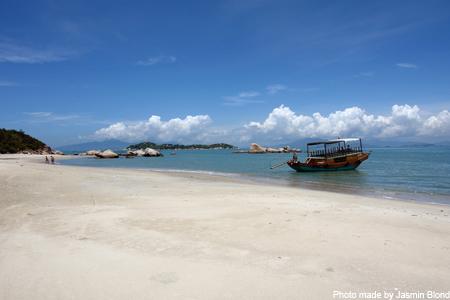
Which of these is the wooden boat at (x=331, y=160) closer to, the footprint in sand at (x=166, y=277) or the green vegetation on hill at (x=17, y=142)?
the footprint in sand at (x=166, y=277)

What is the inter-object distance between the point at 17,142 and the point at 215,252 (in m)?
100.0

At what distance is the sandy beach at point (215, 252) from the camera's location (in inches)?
185

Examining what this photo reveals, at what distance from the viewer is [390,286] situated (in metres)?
4.82

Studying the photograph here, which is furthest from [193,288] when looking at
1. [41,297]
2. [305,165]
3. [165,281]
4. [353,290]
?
[305,165]

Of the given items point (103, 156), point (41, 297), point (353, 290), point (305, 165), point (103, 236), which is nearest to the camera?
point (41, 297)

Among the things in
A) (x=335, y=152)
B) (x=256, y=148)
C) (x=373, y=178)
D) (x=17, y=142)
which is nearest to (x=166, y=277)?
(x=373, y=178)

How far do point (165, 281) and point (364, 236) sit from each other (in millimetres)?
5097

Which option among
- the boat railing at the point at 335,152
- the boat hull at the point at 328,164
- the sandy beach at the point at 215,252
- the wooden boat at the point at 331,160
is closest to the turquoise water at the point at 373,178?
the boat hull at the point at 328,164

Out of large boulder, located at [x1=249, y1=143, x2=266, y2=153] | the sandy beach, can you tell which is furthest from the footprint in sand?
large boulder, located at [x1=249, y1=143, x2=266, y2=153]

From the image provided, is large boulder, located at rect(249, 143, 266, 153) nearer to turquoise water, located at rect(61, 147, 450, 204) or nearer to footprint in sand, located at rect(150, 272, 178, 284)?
turquoise water, located at rect(61, 147, 450, 204)

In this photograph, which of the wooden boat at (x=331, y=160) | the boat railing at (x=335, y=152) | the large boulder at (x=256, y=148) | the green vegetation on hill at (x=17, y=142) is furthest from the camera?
the large boulder at (x=256, y=148)

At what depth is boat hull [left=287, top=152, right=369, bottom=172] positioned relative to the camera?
125 feet

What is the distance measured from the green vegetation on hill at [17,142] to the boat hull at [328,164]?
7678 cm

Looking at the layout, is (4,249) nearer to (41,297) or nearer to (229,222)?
(41,297)
